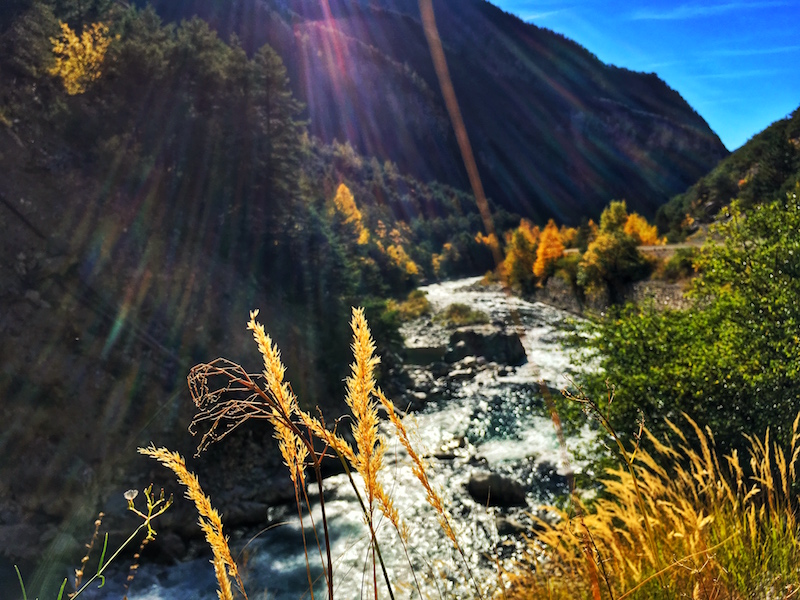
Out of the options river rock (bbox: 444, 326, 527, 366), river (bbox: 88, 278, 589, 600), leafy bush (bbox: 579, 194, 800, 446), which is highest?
leafy bush (bbox: 579, 194, 800, 446)

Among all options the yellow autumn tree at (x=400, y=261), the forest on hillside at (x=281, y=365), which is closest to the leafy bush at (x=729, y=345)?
the forest on hillside at (x=281, y=365)

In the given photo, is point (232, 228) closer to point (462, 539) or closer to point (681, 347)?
point (462, 539)

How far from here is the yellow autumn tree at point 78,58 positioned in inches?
679

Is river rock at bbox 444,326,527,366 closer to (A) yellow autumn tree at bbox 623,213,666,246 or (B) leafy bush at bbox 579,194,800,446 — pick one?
(B) leafy bush at bbox 579,194,800,446

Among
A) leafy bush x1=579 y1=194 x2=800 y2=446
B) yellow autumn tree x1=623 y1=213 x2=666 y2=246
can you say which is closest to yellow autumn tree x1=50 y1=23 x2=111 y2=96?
leafy bush x1=579 y1=194 x2=800 y2=446

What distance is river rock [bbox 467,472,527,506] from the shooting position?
10.9 metres

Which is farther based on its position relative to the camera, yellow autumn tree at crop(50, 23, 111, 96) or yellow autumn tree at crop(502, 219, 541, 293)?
yellow autumn tree at crop(502, 219, 541, 293)

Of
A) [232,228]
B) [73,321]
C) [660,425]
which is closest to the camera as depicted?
[660,425]

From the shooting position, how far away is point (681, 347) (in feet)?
22.7

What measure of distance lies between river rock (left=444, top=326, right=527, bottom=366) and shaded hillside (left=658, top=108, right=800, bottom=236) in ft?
59.5

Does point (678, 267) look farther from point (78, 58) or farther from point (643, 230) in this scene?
point (78, 58)

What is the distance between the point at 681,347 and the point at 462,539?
599 centimetres

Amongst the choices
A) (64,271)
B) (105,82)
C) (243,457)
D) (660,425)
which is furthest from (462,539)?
(105,82)

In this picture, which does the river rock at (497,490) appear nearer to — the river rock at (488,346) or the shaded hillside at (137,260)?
the shaded hillside at (137,260)
